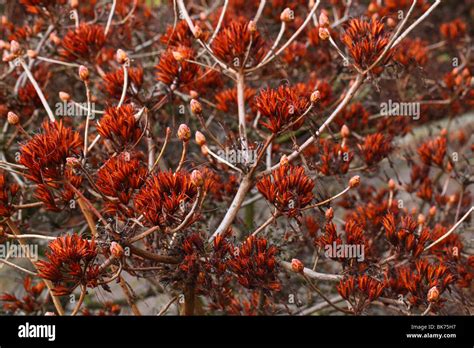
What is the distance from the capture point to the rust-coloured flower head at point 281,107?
2443 mm

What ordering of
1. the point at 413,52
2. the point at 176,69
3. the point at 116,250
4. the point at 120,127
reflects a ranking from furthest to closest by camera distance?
the point at 413,52 → the point at 176,69 → the point at 120,127 → the point at 116,250

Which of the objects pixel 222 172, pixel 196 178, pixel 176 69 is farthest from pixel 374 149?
pixel 196 178

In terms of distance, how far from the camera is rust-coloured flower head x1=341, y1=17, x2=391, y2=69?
2.63 m

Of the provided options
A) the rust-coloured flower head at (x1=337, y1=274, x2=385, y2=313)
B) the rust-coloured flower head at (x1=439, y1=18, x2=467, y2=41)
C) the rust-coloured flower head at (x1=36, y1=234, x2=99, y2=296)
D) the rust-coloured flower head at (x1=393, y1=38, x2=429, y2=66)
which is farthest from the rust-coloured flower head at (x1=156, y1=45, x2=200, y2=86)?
the rust-coloured flower head at (x1=439, y1=18, x2=467, y2=41)

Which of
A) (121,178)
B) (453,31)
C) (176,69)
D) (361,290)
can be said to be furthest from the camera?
(453,31)

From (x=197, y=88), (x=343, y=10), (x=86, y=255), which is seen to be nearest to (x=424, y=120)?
(x=343, y=10)

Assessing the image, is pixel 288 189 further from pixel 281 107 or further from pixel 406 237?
pixel 406 237

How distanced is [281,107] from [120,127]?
59cm

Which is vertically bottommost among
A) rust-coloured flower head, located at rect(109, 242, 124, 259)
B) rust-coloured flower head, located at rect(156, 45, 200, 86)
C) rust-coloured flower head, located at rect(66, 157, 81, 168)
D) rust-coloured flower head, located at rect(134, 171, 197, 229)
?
rust-coloured flower head, located at rect(109, 242, 124, 259)

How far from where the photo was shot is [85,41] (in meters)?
3.29

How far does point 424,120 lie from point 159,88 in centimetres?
237

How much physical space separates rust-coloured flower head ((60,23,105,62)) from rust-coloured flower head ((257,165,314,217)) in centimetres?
132

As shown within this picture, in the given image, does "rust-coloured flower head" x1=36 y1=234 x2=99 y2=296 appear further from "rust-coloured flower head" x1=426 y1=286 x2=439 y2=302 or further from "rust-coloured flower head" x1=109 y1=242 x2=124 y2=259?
"rust-coloured flower head" x1=426 y1=286 x2=439 y2=302
